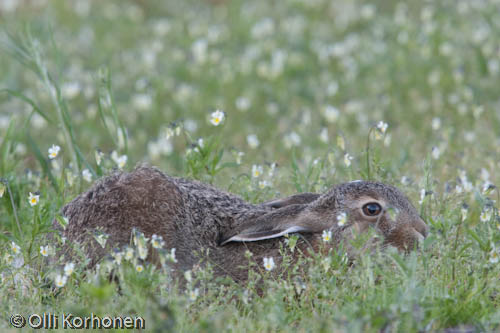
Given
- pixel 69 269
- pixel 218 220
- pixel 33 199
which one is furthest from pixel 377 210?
pixel 33 199

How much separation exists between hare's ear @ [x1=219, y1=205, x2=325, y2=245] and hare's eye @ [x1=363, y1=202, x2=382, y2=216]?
1.11ft

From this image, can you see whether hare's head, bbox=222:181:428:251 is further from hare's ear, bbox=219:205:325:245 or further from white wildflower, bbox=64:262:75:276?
white wildflower, bbox=64:262:75:276

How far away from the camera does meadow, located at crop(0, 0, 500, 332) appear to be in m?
4.54

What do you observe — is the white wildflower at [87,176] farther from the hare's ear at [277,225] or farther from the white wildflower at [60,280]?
the white wildflower at [60,280]

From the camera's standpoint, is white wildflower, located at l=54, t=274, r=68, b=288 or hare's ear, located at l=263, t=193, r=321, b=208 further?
hare's ear, located at l=263, t=193, r=321, b=208

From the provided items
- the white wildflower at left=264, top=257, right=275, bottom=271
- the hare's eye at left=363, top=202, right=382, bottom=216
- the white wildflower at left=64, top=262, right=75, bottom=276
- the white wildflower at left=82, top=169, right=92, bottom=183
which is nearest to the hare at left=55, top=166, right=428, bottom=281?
the hare's eye at left=363, top=202, right=382, bottom=216

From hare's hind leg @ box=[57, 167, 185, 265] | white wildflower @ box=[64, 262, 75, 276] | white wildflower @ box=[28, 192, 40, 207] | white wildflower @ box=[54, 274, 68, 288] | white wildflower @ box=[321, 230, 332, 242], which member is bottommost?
white wildflower @ box=[54, 274, 68, 288]

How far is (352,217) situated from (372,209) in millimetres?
158

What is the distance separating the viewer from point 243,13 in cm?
1434

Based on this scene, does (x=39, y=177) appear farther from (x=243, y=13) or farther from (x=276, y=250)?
(x=243, y=13)

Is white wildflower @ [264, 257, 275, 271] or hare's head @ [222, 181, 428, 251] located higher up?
hare's head @ [222, 181, 428, 251]

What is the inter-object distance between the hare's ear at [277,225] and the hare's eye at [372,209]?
13.4 inches

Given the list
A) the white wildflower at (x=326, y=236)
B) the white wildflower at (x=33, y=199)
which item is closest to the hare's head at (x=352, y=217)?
the white wildflower at (x=326, y=236)

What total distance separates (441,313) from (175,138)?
22.8 feet
